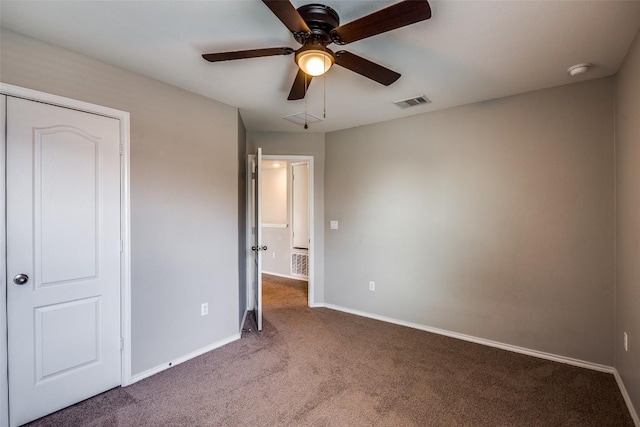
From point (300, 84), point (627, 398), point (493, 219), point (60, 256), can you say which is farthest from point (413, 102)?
point (60, 256)

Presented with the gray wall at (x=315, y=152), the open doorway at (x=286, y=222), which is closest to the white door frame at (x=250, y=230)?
the gray wall at (x=315, y=152)

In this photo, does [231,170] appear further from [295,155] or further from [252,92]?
[295,155]

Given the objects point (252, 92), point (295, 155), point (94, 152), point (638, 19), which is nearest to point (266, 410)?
point (94, 152)

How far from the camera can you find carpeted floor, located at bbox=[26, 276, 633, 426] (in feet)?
6.57

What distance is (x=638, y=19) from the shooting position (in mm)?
1789

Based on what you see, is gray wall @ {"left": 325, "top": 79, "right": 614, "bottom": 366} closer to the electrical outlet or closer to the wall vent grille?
the electrical outlet

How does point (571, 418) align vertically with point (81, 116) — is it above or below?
below

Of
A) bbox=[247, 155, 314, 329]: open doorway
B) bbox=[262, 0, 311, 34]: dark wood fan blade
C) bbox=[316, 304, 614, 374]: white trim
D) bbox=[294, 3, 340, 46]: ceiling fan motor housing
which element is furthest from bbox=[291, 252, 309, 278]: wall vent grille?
bbox=[262, 0, 311, 34]: dark wood fan blade

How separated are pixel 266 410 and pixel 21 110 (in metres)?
2.50

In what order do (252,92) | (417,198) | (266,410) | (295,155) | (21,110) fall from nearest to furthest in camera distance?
1. (21,110)
2. (266,410)
3. (252,92)
4. (417,198)
5. (295,155)

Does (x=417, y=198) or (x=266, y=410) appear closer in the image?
(x=266, y=410)

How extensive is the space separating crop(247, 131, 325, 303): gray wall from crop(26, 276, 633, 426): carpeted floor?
1246 mm

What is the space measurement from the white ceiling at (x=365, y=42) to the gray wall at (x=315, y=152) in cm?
125

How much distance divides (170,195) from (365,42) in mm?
1986
